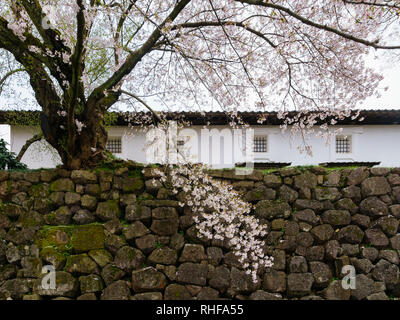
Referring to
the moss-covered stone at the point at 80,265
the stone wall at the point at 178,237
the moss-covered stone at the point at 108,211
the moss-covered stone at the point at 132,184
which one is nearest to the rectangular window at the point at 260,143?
the stone wall at the point at 178,237

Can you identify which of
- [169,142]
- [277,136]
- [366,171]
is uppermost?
[277,136]

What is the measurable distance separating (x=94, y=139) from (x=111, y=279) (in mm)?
2386

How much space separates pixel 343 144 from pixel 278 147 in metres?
1.91

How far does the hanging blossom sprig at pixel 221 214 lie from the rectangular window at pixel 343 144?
4.58 meters

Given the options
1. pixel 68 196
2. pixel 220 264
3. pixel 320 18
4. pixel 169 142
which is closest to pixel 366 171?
pixel 320 18

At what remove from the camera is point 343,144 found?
852 cm

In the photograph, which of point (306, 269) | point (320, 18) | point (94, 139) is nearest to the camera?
point (320, 18)

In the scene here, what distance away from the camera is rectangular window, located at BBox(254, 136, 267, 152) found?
8.36 metres

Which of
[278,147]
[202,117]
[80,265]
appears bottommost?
[80,265]

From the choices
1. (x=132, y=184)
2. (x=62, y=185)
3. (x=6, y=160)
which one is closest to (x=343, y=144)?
(x=132, y=184)

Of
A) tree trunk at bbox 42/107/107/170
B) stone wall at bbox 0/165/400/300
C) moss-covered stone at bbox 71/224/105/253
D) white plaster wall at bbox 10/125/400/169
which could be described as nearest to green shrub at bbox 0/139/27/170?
stone wall at bbox 0/165/400/300

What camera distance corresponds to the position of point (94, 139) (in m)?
5.39

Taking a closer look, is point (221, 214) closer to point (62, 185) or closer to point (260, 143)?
point (62, 185)

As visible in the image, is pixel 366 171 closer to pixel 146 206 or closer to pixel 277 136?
pixel 277 136
